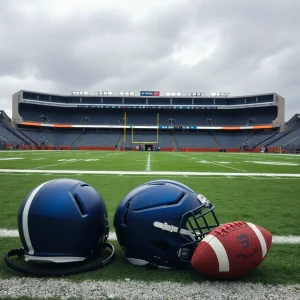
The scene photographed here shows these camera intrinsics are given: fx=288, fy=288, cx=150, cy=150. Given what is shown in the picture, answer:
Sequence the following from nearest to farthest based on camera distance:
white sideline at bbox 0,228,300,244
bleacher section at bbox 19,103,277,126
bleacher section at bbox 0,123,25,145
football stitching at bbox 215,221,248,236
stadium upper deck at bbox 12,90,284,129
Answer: football stitching at bbox 215,221,248,236
white sideline at bbox 0,228,300,244
bleacher section at bbox 0,123,25,145
stadium upper deck at bbox 12,90,284,129
bleacher section at bbox 19,103,277,126

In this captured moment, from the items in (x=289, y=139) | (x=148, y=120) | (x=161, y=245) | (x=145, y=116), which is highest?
(x=145, y=116)

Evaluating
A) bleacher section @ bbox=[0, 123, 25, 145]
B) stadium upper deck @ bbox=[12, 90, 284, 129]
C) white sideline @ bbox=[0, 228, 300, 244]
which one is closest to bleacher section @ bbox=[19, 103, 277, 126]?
stadium upper deck @ bbox=[12, 90, 284, 129]

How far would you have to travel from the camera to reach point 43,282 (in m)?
2.09

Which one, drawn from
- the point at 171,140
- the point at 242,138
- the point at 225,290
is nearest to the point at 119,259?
the point at 225,290

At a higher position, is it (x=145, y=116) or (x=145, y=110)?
(x=145, y=110)

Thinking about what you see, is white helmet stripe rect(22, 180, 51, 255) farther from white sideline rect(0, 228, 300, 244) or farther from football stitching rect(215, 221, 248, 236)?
football stitching rect(215, 221, 248, 236)

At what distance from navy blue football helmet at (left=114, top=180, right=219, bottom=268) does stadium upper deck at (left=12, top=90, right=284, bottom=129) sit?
180ft

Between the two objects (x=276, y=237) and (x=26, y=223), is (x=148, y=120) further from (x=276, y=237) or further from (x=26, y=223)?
(x=26, y=223)

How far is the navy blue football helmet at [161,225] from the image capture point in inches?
87.0

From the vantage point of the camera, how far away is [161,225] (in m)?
2.20

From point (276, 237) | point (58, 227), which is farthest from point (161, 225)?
point (276, 237)

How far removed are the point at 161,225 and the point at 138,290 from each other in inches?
18.8

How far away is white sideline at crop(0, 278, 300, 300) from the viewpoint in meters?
1.90

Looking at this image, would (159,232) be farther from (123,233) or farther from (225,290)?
(225,290)
